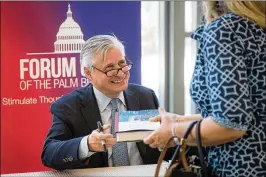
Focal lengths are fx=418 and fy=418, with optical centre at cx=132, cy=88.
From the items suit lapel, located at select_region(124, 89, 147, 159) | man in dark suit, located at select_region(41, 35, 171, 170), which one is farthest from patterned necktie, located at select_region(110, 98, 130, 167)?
suit lapel, located at select_region(124, 89, 147, 159)

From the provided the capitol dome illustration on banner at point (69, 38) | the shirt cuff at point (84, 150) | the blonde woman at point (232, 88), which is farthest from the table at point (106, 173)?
the capitol dome illustration on banner at point (69, 38)

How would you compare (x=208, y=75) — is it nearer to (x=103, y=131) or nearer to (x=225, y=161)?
(x=225, y=161)

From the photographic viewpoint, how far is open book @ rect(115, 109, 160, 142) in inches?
56.4

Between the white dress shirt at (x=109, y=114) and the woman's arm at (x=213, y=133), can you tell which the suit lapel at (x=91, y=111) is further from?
the woman's arm at (x=213, y=133)

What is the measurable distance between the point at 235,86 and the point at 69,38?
215cm

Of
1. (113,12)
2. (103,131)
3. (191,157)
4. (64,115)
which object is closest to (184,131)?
(191,157)

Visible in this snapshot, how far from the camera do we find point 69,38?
9.98 ft

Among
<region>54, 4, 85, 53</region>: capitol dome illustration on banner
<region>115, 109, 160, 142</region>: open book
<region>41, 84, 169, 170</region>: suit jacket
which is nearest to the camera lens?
<region>115, 109, 160, 142</region>: open book

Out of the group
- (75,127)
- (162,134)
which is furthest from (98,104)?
(162,134)

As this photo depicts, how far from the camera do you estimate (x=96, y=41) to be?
2025 millimetres

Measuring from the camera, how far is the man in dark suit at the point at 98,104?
184 cm

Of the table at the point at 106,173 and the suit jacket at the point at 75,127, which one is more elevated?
the suit jacket at the point at 75,127

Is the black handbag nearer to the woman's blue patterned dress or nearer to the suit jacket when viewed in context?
the woman's blue patterned dress

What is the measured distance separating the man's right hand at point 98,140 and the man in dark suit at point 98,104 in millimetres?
144
